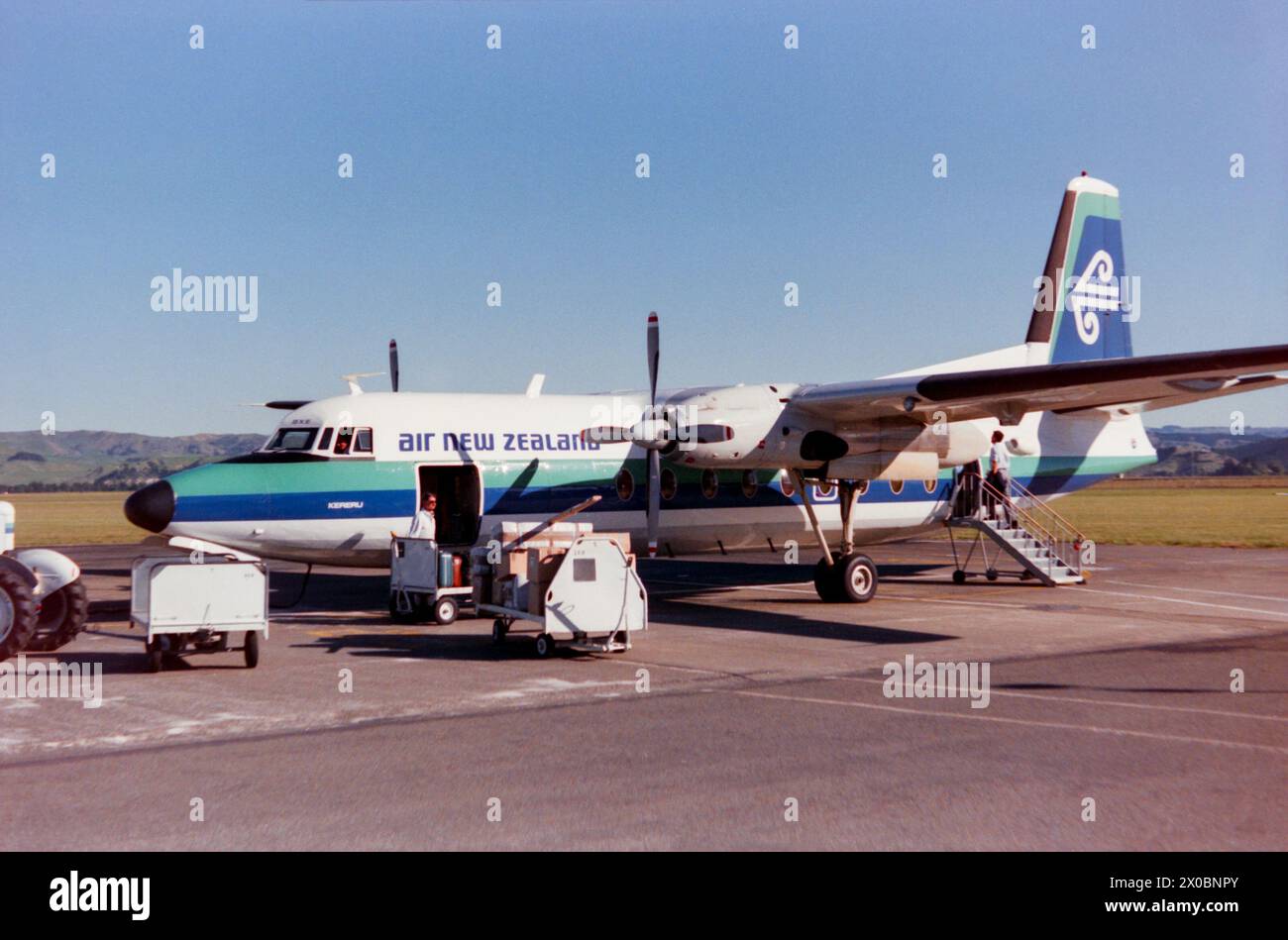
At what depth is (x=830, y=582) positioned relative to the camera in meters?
20.8

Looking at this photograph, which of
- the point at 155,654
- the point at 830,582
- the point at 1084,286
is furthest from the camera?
the point at 1084,286

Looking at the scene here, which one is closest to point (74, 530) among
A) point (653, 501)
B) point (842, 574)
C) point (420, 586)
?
point (420, 586)

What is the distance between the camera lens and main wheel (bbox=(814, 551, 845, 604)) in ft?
67.8

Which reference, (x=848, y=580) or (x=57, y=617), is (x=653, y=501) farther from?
(x=57, y=617)

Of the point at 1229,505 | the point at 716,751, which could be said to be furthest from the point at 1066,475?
the point at 1229,505

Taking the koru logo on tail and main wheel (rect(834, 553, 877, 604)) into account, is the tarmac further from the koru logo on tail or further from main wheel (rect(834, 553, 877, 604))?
the koru logo on tail

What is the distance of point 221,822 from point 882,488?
1793cm

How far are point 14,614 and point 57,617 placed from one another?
182cm

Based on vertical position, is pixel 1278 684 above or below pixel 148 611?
below

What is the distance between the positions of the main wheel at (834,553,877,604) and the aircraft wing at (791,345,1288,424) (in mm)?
2832

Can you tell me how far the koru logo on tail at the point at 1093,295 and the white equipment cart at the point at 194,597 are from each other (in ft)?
65.3

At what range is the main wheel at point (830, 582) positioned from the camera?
2067 cm
